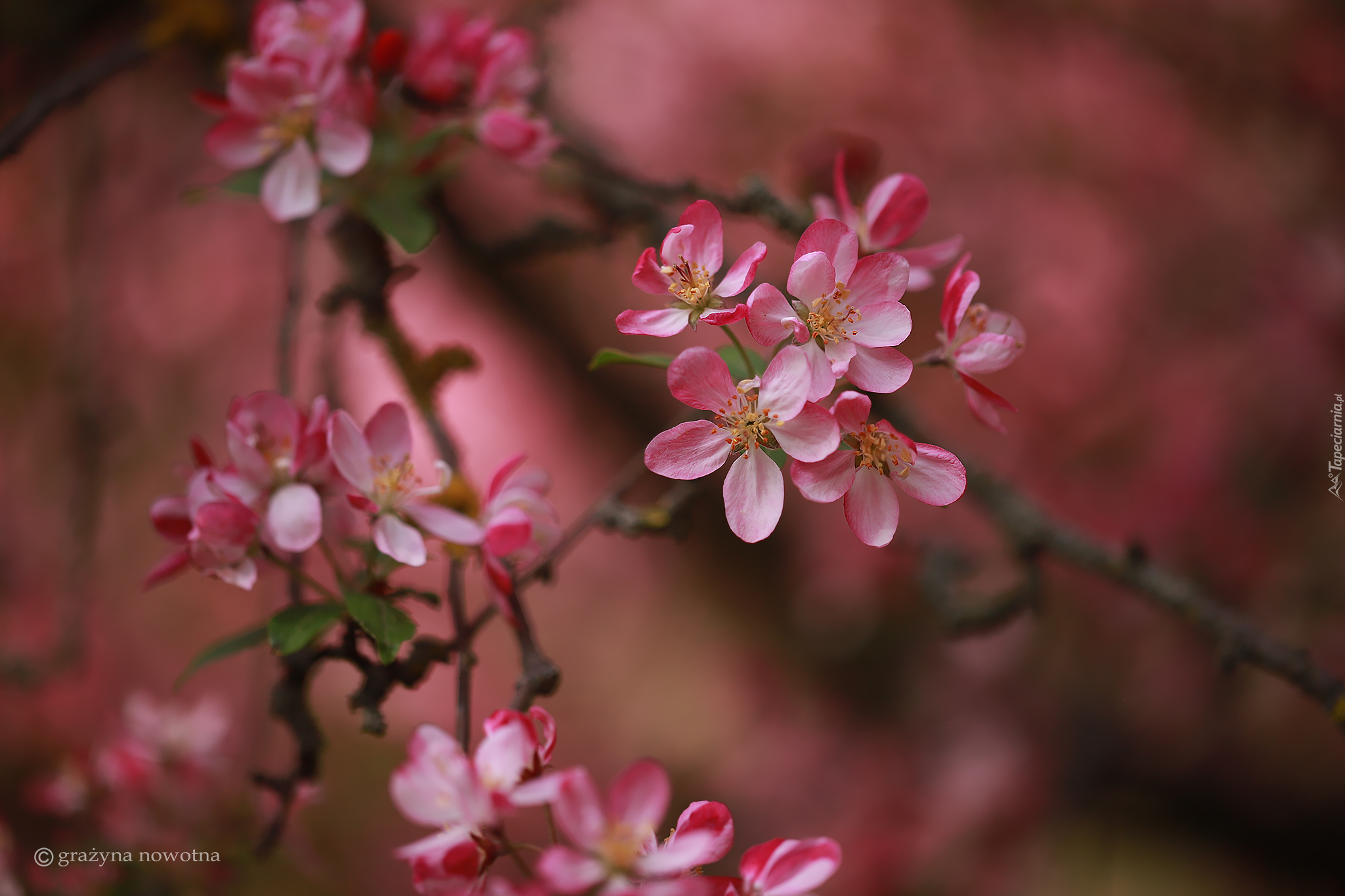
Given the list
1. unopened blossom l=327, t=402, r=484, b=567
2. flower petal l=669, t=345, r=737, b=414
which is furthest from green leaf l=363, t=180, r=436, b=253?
flower petal l=669, t=345, r=737, b=414

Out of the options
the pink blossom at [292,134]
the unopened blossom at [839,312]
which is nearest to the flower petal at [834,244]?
the unopened blossom at [839,312]

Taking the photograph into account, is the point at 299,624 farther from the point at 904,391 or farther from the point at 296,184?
the point at 904,391

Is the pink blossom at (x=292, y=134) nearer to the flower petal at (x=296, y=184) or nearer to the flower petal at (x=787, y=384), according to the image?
the flower petal at (x=296, y=184)

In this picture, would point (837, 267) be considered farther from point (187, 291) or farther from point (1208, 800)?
point (187, 291)

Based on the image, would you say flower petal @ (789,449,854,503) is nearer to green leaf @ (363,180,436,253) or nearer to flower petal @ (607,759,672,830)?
flower petal @ (607,759,672,830)

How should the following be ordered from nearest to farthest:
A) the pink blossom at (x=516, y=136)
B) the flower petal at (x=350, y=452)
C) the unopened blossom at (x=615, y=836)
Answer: the unopened blossom at (x=615, y=836) → the flower petal at (x=350, y=452) → the pink blossom at (x=516, y=136)

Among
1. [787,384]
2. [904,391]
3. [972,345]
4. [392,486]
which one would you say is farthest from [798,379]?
[904,391]

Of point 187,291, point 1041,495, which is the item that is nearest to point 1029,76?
point 1041,495
